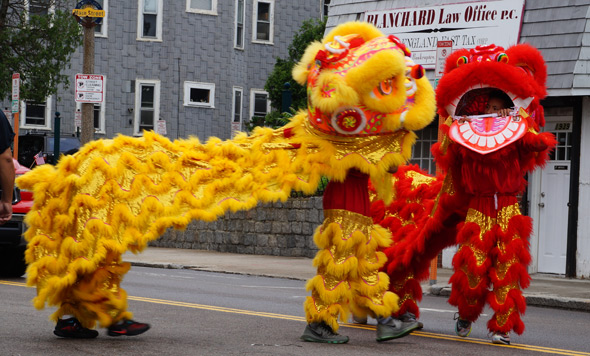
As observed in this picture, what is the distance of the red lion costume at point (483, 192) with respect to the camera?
7895 mm

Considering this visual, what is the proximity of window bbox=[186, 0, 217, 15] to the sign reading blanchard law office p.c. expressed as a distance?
57.3 feet

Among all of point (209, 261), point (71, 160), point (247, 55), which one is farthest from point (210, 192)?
point (247, 55)

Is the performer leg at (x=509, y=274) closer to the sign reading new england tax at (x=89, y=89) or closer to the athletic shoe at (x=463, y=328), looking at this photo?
the athletic shoe at (x=463, y=328)

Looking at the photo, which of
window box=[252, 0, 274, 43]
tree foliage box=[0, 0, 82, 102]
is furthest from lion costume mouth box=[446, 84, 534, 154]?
window box=[252, 0, 274, 43]

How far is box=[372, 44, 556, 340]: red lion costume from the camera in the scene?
789 centimetres

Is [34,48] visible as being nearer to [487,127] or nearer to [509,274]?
[487,127]

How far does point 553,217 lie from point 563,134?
1311 millimetres

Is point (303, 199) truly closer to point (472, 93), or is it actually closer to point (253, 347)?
point (472, 93)

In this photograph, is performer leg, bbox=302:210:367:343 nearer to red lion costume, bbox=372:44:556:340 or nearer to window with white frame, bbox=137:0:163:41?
red lion costume, bbox=372:44:556:340

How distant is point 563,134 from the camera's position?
15336 mm

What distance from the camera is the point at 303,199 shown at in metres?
18.8

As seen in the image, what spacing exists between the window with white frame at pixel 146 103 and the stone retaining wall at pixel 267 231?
1310 cm

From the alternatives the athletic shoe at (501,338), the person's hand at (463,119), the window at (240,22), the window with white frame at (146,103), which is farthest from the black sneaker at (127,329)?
the window at (240,22)

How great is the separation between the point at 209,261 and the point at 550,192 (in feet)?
20.8
